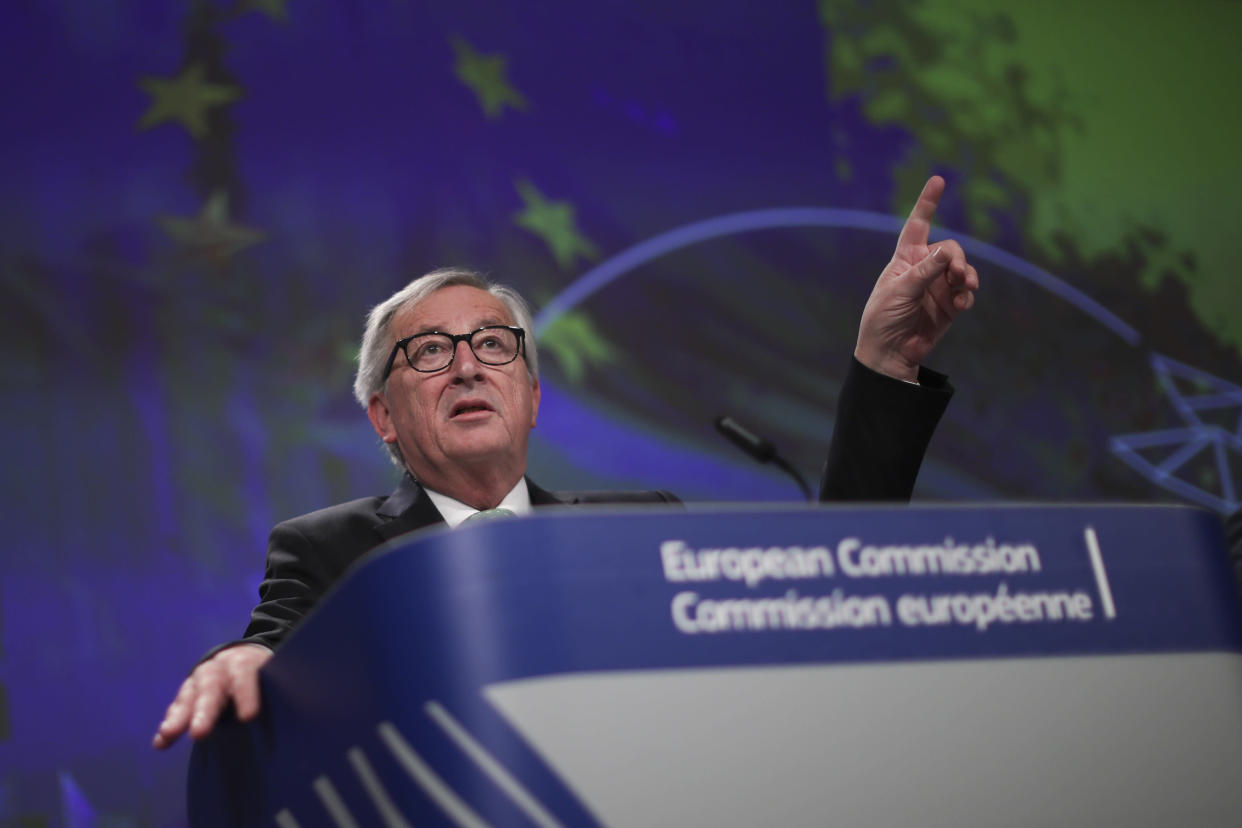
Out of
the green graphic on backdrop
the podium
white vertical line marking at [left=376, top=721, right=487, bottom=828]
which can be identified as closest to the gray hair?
the podium

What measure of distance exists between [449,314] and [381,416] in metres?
0.22

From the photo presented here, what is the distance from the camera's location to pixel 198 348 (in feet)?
9.68

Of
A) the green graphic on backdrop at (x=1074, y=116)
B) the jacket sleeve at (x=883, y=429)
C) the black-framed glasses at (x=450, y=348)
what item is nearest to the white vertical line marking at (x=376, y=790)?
the jacket sleeve at (x=883, y=429)

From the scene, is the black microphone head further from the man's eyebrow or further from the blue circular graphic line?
the blue circular graphic line

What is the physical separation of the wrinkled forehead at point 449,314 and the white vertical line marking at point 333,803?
1.19m

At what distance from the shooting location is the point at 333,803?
852 mm

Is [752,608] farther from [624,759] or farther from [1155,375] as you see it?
[1155,375]

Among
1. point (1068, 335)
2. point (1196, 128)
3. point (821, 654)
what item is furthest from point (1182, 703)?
point (1196, 128)

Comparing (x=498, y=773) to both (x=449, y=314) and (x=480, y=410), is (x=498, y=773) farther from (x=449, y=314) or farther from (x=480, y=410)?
(x=449, y=314)

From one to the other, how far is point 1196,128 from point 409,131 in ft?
8.20

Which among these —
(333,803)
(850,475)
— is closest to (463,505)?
(850,475)

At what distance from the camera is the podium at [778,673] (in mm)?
738

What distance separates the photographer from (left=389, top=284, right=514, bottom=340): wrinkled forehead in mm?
2002

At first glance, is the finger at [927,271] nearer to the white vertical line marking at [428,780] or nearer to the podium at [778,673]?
the podium at [778,673]
